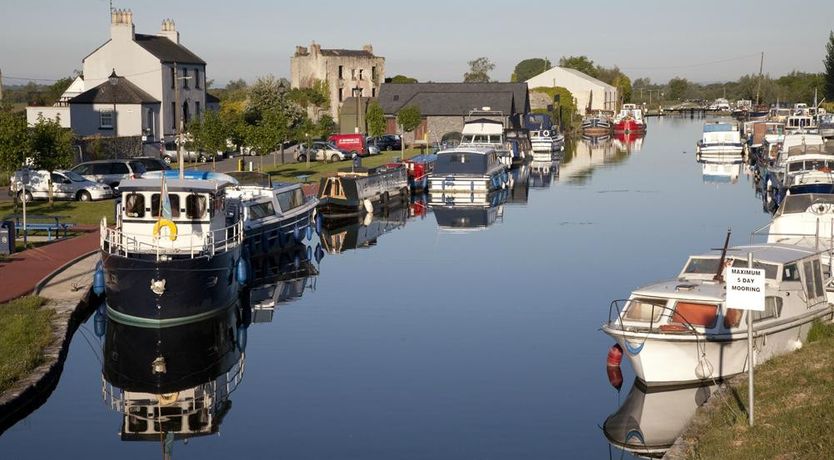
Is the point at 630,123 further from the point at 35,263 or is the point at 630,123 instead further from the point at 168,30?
the point at 35,263

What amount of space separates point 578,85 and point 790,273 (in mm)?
122225

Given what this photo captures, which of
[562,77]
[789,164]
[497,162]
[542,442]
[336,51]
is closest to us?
[542,442]

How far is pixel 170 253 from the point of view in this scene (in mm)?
26828

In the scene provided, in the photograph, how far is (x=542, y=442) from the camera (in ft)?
61.9

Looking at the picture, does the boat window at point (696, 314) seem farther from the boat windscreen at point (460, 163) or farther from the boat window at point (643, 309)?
the boat windscreen at point (460, 163)

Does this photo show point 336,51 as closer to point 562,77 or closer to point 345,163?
point 562,77

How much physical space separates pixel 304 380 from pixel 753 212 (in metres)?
33.9

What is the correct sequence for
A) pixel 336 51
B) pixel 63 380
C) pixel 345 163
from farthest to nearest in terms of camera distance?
pixel 336 51, pixel 345 163, pixel 63 380

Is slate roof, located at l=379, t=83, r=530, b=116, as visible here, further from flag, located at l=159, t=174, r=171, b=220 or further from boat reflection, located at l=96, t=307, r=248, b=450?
boat reflection, located at l=96, t=307, r=248, b=450

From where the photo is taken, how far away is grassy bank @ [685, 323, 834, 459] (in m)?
15.2

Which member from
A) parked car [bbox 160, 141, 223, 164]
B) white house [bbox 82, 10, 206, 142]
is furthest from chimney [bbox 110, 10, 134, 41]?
parked car [bbox 160, 141, 223, 164]

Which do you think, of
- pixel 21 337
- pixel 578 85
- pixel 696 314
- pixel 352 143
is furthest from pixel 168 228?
pixel 578 85

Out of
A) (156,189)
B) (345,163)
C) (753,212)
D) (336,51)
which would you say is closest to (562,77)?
(336,51)

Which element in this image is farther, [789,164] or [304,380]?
[789,164]
